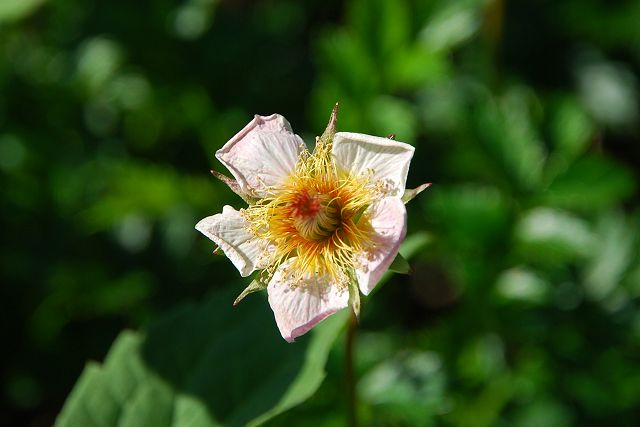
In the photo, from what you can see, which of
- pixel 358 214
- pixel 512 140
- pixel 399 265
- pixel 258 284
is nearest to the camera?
pixel 399 265

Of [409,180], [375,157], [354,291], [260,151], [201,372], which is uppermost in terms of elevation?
[260,151]

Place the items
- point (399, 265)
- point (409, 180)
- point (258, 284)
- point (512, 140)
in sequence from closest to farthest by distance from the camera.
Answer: point (399, 265) < point (258, 284) < point (512, 140) < point (409, 180)


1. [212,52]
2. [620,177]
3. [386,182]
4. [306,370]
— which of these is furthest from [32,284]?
[620,177]

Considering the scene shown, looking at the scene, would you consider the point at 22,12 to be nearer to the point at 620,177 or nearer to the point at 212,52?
the point at 212,52

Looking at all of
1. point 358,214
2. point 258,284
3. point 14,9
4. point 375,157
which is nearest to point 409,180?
point 358,214

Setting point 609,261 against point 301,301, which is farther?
point 609,261

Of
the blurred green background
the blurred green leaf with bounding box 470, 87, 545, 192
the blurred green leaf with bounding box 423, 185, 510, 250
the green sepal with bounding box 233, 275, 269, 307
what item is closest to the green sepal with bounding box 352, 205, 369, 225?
the green sepal with bounding box 233, 275, 269, 307

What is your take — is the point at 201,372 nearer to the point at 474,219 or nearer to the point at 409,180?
the point at 474,219
